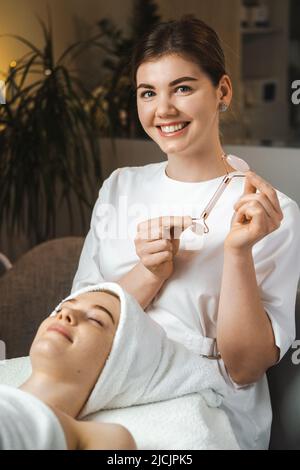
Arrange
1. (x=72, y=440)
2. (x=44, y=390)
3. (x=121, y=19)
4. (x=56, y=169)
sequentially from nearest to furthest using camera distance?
(x=72, y=440), (x=44, y=390), (x=56, y=169), (x=121, y=19)

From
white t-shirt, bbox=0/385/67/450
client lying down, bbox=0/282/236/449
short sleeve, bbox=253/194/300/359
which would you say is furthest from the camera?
short sleeve, bbox=253/194/300/359

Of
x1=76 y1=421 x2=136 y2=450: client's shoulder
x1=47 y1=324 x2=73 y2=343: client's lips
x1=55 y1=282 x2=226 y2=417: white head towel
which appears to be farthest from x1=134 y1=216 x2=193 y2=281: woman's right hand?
x1=76 y1=421 x2=136 y2=450: client's shoulder

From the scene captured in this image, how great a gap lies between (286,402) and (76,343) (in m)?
0.50

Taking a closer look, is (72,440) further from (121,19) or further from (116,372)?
(121,19)

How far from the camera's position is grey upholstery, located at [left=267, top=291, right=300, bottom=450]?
1.35m

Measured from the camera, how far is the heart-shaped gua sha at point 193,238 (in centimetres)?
130

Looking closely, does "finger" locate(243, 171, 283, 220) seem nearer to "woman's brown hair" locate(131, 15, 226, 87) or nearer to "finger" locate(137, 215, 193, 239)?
"finger" locate(137, 215, 193, 239)

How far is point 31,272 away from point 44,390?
2.46 ft

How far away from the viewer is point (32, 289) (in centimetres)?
175

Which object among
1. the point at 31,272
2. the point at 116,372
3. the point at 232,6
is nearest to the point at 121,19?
the point at 232,6

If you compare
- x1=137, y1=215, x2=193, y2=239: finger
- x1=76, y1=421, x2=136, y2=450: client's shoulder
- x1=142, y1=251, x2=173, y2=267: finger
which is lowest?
x1=76, y1=421, x2=136, y2=450: client's shoulder

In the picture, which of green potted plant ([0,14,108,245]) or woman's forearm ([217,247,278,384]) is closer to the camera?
woman's forearm ([217,247,278,384])

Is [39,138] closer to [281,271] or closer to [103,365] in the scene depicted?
[281,271]
